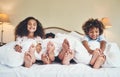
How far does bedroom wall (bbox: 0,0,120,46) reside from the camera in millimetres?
3824

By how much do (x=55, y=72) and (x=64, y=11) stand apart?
8.27ft

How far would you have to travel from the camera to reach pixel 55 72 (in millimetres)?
1458

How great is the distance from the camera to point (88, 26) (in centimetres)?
231

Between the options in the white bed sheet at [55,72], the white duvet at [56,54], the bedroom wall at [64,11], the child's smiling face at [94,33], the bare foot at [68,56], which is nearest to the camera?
the white bed sheet at [55,72]

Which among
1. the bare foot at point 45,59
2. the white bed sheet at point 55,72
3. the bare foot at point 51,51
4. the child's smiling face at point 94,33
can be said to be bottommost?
the white bed sheet at point 55,72

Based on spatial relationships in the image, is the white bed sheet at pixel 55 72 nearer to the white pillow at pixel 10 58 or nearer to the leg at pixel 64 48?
the white pillow at pixel 10 58

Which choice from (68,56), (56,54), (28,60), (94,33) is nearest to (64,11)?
(94,33)

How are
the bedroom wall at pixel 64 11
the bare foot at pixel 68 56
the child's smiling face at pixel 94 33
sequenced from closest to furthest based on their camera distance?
the bare foot at pixel 68 56 < the child's smiling face at pixel 94 33 < the bedroom wall at pixel 64 11

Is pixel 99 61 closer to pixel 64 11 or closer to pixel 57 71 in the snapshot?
pixel 57 71

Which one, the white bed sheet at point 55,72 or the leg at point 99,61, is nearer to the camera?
the white bed sheet at point 55,72

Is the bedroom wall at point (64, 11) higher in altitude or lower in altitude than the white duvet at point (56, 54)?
higher

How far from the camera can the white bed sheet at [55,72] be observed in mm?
Answer: 1432

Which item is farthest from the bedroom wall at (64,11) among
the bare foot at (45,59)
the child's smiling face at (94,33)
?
the bare foot at (45,59)

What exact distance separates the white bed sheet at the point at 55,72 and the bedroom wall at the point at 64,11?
93.1 inches
